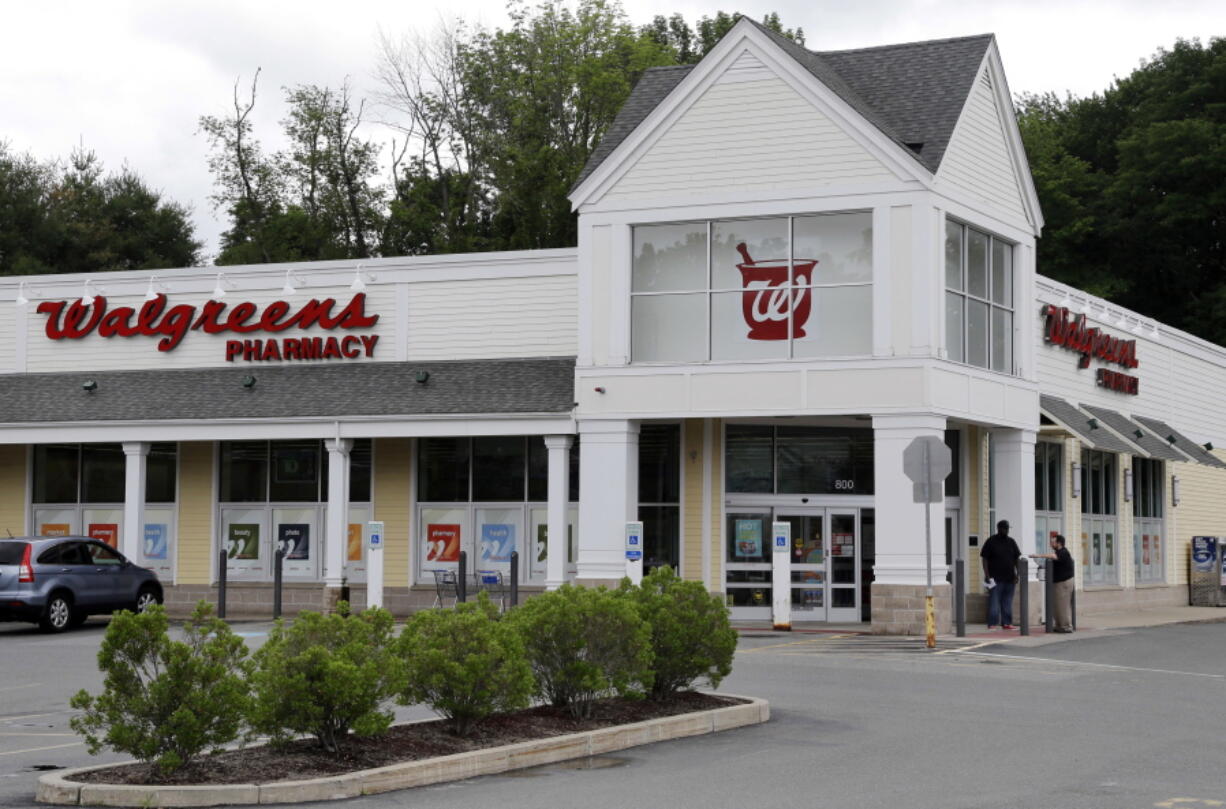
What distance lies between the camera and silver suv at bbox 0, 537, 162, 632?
2748 cm

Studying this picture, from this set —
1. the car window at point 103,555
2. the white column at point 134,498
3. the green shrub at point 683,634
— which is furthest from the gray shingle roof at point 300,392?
the green shrub at point 683,634

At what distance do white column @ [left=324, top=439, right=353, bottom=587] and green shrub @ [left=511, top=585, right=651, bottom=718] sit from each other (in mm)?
16469

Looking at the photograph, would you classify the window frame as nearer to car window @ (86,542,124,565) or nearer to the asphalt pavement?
the asphalt pavement

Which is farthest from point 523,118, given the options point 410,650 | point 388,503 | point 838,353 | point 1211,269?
point 410,650

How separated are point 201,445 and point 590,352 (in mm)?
8812

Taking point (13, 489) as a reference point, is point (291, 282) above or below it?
above

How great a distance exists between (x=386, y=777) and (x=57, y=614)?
59.1ft

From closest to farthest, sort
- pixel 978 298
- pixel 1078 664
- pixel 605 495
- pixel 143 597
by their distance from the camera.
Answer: pixel 1078 664 → pixel 605 495 → pixel 978 298 → pixel 143 597

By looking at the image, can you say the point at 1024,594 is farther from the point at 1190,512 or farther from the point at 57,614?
the point at 1190,512

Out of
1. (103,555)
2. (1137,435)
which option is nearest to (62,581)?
(103,555)

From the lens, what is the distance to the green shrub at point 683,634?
1535cm

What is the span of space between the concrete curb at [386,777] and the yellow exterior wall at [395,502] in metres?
17.7

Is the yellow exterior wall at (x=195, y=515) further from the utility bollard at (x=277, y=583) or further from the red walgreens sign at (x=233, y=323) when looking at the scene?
the utility bollard at (x=277, y=583)

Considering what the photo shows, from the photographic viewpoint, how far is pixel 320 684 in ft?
38.8
